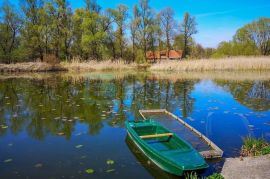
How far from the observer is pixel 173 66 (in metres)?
36.8

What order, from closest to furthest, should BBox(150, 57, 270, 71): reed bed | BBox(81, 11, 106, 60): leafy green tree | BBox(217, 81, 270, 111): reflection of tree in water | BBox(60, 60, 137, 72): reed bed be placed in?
BBox(217, 81, 270, 111): reflection of tree in water, BBox(150, 57, 270, 71): reed bed, BBox(60, 60, 137, 72): reed bed, BBox(81, 11, 106, 60): leafy green tree

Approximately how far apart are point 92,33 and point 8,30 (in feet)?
42.8

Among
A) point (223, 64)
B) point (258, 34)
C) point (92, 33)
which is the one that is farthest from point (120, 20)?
point (258, 34)

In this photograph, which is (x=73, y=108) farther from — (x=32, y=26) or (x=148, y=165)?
(x=32, y=26)

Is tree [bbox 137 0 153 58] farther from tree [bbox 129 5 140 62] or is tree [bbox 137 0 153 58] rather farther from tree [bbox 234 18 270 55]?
tree [bbox 234 18 270 55]

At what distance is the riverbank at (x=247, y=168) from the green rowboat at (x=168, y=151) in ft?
2.04

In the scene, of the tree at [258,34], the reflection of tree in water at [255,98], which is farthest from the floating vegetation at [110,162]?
the tree at [258,34]

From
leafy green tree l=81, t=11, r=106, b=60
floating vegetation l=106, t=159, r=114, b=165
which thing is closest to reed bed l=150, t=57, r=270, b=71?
leafy green tree l=81, t=11, r=106, b=60

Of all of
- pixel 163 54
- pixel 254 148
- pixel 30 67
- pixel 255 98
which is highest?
pixel 163 54

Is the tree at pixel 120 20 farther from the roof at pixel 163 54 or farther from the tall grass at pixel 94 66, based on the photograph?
the tall grass at pixel 94 66

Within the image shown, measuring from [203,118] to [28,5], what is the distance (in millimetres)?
42615

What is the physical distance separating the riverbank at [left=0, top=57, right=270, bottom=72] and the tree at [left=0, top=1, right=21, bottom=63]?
5.37 meters

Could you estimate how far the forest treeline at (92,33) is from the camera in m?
45.1

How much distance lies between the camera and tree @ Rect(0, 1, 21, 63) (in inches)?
1714
